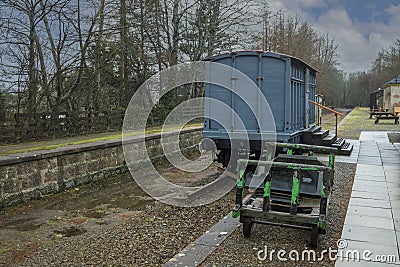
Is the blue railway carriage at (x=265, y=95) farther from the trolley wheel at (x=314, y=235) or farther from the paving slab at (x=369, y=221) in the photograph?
the trolley wheel at (x=314, y=235)

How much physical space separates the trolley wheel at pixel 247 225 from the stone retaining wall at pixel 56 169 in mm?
4454

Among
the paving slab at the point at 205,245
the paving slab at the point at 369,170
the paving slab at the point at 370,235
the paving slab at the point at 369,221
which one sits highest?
the paving slab at the point at 369,170

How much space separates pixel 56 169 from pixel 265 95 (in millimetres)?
4690

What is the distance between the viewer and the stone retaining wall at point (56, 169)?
6.98m

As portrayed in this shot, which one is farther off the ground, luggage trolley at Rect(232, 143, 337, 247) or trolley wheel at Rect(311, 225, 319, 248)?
luggage trolley at Rect(232, 143, 337, 247)

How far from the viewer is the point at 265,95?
27.7 feet

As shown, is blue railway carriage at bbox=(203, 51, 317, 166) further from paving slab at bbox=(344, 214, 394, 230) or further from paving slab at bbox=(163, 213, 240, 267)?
paving slab at bbox=(163, 213, 240, 267)

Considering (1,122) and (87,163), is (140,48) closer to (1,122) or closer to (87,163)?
(1,122)

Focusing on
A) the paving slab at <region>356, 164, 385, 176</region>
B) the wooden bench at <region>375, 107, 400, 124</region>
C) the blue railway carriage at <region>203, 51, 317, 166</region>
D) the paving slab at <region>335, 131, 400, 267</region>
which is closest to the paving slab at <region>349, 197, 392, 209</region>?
the paving slab at <region>335, 131, 400, 267</region>

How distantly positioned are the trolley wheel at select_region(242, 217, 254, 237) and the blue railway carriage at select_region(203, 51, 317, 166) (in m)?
3.82

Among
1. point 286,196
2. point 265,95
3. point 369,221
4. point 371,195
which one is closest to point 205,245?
point 286,196

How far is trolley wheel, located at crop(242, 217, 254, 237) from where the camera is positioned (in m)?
4.75

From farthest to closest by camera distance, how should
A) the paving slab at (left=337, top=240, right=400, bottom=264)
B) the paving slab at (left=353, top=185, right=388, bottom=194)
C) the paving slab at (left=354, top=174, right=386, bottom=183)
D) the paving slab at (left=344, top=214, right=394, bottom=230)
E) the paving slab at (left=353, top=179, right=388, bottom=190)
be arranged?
the paving slab at (left=354, top=174, right=386, bottom=183) → the paving slab at (left=353, top=179, right=388, bottom=190) → the paving slab at (left=353, top=185, right=388, bottom=194) → the paving slab at (left=344, top=214, right=394, bottom=230) → the paving slab at (left=337, top=240, right=400, bottom=264)

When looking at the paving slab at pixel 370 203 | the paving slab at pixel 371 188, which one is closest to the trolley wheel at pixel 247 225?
the paving slab at pixel 370 203
